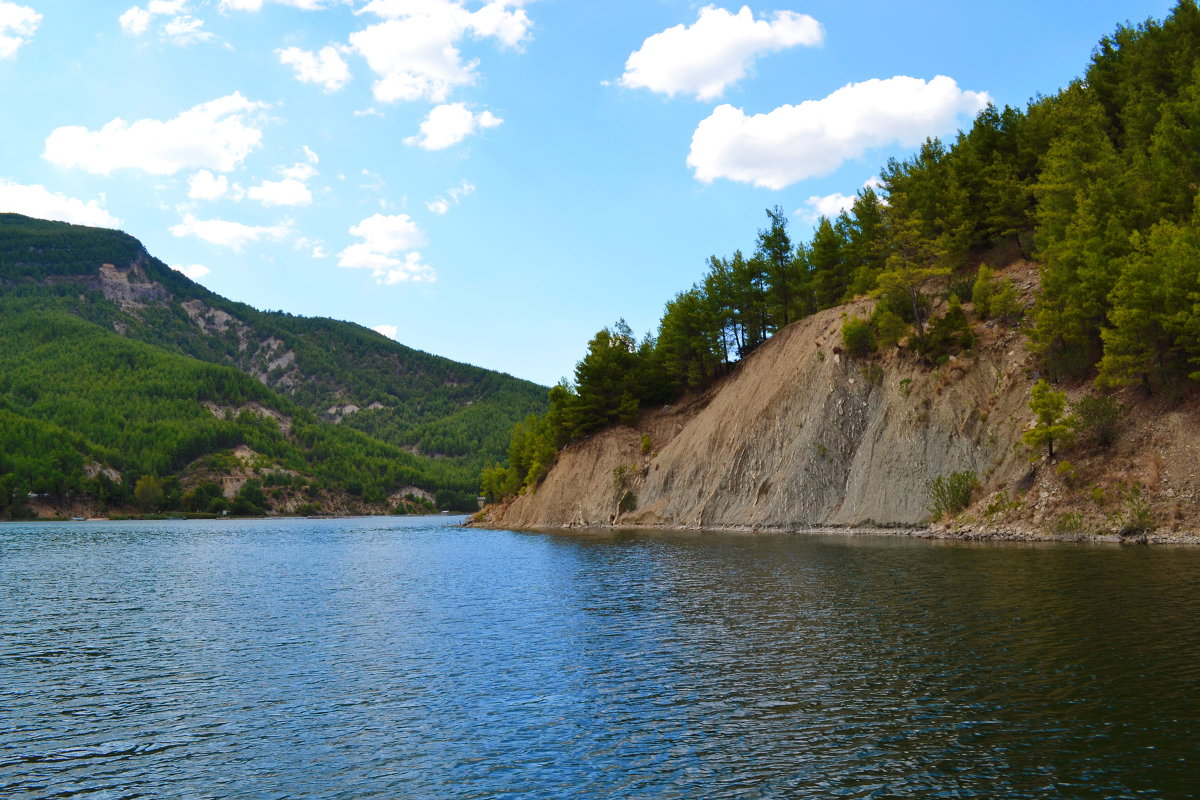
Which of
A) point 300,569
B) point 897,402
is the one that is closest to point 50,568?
point 300,569

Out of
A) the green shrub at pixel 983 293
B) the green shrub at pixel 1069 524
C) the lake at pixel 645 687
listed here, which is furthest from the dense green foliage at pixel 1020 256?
the lake at pixel 645 687

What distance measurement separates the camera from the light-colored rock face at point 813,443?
6456cm

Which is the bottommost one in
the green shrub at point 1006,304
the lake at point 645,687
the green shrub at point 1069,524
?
the lake at point 645,687

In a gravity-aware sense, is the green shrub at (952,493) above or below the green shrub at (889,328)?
below

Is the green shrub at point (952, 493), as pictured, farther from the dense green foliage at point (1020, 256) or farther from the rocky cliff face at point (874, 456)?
the dense green foliage at point (1020, 256)

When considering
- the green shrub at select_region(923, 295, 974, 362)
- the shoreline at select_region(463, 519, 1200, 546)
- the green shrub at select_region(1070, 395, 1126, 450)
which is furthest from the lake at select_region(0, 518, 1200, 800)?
the green shrub at select_region(923, 295, 974, 362)

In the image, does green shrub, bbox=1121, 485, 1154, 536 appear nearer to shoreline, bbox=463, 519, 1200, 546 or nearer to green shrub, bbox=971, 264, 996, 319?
shoreline, bbox=463, 519, 1200, 546

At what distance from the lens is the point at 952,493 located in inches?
2419

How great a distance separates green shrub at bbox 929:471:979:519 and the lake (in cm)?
1544

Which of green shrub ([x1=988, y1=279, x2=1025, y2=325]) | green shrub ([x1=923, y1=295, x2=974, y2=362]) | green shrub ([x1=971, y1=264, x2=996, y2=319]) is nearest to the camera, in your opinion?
green shrub ([x1=988, y1=279, x2=1025, y2=325])

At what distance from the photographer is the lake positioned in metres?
15.9

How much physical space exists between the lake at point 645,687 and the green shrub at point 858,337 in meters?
35.6

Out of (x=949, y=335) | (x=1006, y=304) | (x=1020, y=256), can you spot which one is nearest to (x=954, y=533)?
(x=949, y=335)

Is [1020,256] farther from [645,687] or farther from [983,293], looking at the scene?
[645,687]
